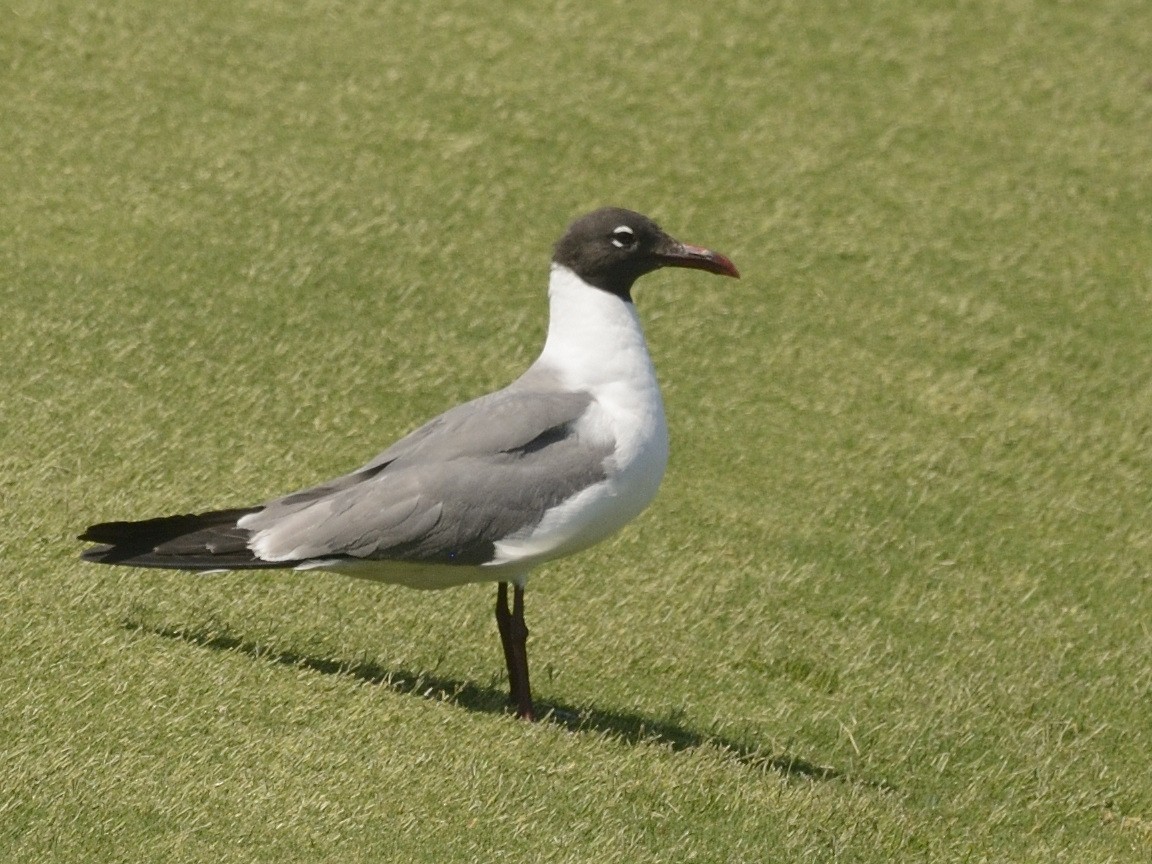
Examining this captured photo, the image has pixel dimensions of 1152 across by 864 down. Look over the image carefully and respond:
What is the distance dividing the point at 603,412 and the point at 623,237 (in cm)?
90

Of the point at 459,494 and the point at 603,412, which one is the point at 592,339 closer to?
the point at 603,412

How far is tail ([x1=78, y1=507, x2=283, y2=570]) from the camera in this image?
23.8 ft

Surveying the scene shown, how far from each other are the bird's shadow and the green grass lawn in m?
0.03

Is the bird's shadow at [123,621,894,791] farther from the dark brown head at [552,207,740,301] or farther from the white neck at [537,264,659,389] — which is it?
the dark brown head at [552,207,740,301]

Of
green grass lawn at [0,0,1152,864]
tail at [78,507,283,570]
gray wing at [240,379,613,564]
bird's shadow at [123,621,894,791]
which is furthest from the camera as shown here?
bird's shadow at [123,621,894,791]

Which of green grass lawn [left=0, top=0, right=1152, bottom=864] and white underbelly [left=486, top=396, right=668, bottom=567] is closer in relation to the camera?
green grass lawn [left=0, top=0, right=1152, bottom=864]

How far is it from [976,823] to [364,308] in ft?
20.2

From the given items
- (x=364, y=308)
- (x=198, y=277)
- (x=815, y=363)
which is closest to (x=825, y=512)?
(x=815, y=363)

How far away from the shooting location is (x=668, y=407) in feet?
38.9

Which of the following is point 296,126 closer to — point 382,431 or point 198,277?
point 198,277

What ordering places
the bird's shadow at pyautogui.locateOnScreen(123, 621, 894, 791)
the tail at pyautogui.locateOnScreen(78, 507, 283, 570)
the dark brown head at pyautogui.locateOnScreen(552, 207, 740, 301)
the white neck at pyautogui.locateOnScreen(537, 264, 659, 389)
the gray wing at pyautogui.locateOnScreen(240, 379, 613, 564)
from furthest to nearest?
the dark brown head at pyautogui.locateOnScreen(552, 207, 740, 301) → the white neck at pyautogui.locateOnScreen(537, 264, 659, 389) → the bird's shadow at pyautogui.locateOnScreen(123, 621, 894, 791) → the tail at pyautogui.locateOnScreen(78, 507, 283, 570) → the gray wing at pyautogui.locateOnScreen(240, 379, 613, 564)

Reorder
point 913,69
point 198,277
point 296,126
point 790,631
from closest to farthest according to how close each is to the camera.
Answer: point 790,631 → point 198,277 → point 296,126 → point 913,69

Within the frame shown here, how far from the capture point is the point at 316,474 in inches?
392

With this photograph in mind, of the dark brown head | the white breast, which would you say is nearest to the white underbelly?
the white breast
